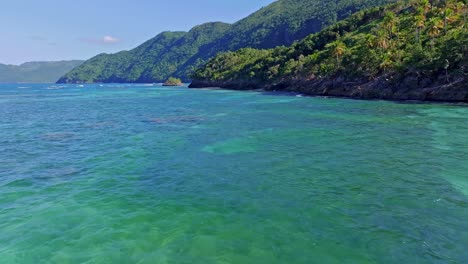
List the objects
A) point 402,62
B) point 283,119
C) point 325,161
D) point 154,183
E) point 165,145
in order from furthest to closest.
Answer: point 402,62 → point 283,119 → point 165,145 → point 325,161 → point 154,183

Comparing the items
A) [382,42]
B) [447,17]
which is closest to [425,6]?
[447,17]

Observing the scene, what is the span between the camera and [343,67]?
8781 centimetres

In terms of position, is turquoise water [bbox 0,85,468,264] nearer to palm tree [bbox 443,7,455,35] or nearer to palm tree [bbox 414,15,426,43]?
palm tree [bbox 414,15,426,43]

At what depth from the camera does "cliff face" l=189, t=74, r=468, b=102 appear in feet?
193

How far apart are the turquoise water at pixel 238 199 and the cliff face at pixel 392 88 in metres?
34.5

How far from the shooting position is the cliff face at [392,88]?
58.9 metres

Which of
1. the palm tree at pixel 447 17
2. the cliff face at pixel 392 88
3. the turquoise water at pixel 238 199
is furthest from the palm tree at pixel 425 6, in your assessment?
the turquoise water at pixel 238 199

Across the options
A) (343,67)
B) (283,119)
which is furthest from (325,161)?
(343,67)

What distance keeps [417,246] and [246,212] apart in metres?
6.57

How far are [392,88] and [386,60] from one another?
9.89m

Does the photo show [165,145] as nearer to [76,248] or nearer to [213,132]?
[213,132]

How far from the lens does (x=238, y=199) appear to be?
1553cm

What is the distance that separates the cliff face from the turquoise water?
113 feet

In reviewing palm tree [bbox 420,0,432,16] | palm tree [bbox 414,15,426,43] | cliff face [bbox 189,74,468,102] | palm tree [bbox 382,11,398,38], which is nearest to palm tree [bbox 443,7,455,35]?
palm tree [bbox 414,15,426,43]
